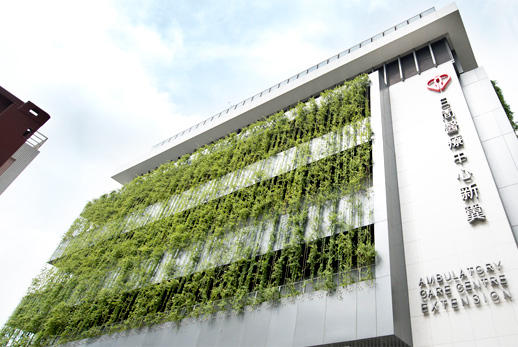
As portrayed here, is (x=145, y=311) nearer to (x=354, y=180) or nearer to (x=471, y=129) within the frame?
(x=354, y=180)

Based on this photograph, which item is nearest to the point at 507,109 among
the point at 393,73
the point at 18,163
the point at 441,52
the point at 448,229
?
the point at 441,52

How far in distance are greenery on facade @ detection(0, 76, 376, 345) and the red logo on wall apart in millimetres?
2296

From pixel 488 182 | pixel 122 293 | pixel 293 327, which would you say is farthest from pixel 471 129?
pixel 122 293

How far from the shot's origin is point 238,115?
64.4ft

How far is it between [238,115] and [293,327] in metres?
12.9

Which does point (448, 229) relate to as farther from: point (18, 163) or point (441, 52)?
point (18, 163)

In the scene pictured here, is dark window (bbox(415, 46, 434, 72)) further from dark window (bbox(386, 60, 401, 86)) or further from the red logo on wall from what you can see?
the red logo on wall

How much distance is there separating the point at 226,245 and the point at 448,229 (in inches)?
270

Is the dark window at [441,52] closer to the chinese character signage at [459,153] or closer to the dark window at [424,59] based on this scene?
the dark window at [424,59]

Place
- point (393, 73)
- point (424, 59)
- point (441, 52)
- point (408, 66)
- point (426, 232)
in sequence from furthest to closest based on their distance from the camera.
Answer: point (393, 73), point (408, 66), point (424, 59), point (441, 52), point (426, 232)

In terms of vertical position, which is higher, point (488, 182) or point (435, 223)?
point (488, 182)

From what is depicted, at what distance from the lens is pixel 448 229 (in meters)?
9.23

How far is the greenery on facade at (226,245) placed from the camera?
1026 centimetres

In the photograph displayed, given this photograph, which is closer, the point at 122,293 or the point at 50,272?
the point at 122,293
